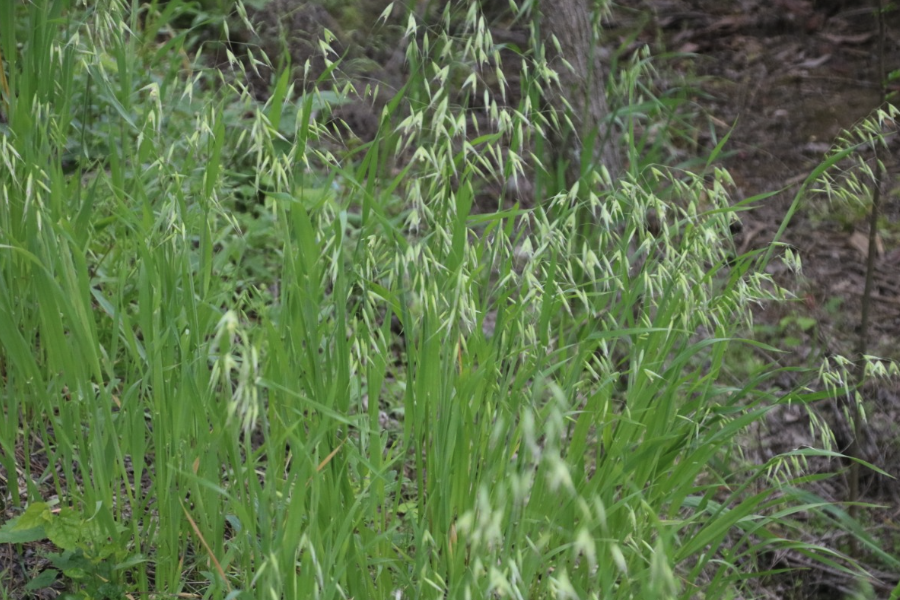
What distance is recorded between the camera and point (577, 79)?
310 centimetres

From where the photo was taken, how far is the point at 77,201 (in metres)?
1.87

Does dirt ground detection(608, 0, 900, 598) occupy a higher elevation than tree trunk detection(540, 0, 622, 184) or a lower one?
lower

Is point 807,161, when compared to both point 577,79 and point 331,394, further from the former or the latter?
point 331,394

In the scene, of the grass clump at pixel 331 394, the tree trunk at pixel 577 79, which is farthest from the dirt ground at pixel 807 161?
the grass clump at pixel 331 394

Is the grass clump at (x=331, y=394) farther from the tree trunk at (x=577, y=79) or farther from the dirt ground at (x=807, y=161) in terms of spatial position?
the tree trunk at (x=577, y=79)

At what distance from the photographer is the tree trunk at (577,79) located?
3.04 metres

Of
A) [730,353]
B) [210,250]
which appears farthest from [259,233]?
[730,353]

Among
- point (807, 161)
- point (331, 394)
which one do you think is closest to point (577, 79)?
point (807, 161)

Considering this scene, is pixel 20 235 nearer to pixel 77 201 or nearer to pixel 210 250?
pixel 77 201

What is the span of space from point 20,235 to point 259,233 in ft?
3.63

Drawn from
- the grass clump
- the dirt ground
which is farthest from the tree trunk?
the grass clump

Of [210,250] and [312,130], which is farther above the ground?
[312,130]

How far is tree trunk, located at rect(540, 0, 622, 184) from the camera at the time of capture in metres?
3.04

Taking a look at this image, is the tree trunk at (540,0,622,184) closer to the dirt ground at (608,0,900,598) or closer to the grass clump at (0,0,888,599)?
the dirt ground at (608,0,900,598)
